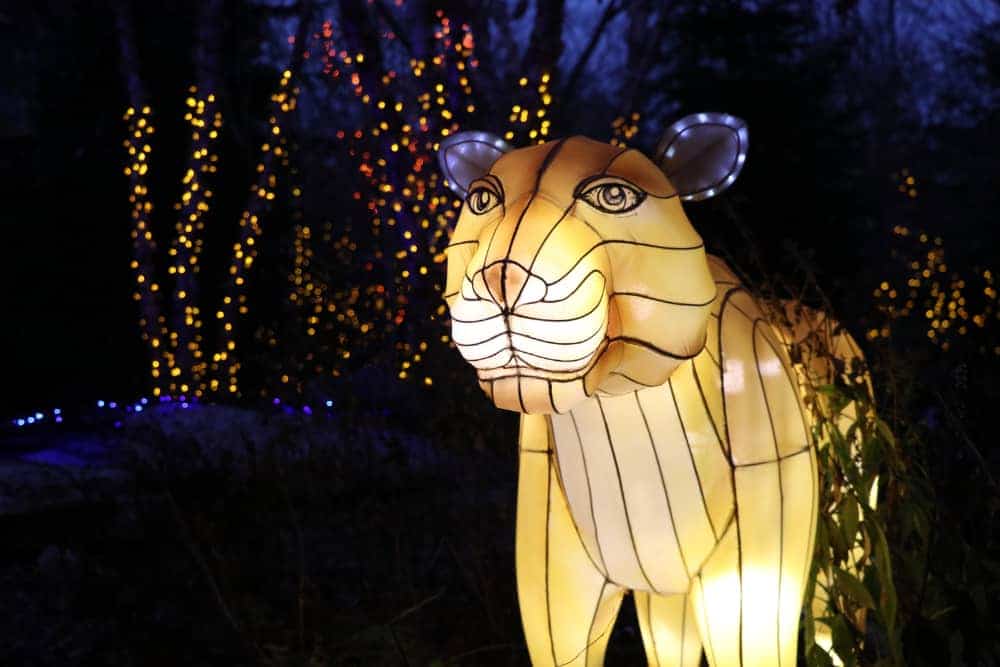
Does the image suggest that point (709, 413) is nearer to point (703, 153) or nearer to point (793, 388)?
point (793, 388)

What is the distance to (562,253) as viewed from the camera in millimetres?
1437

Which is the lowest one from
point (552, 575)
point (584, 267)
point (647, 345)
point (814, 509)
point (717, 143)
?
point (552, 575)

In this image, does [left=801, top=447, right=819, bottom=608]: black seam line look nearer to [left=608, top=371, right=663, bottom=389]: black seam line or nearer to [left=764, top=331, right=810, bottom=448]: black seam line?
[left=764, top=331, right=810, bottom=448]: black seam line

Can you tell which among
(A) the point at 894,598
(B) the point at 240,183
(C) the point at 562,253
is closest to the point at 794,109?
(B) the point at 240,183

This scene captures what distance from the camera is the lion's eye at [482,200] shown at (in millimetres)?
1579

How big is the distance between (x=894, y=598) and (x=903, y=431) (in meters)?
0.93

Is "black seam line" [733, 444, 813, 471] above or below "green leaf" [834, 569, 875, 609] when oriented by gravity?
above

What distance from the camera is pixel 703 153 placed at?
5.46 feet

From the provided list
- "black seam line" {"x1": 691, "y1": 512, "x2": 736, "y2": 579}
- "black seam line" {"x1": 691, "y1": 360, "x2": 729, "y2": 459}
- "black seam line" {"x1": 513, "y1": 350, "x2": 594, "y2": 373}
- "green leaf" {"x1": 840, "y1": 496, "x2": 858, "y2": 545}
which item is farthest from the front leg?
"green leaf" {"x1": 840, "y1": 496, "x2": 858, "y2": 545}

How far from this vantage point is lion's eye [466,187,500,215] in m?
1.58

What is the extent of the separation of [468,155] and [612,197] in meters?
0.38

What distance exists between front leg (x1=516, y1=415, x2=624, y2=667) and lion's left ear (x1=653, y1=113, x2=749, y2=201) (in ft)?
1.54

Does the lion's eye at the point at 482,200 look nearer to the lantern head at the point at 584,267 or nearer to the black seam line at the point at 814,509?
the lantern head at the point at 584,267

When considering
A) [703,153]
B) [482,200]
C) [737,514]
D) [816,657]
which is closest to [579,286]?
[482,200]
